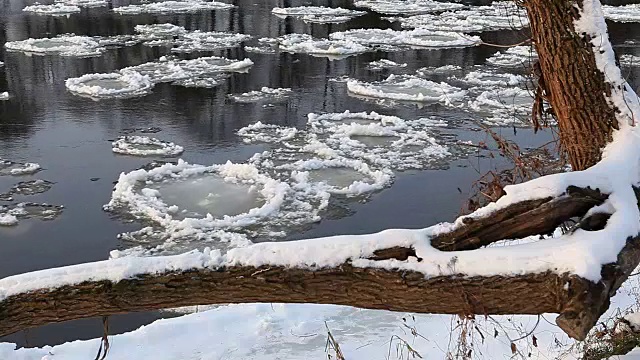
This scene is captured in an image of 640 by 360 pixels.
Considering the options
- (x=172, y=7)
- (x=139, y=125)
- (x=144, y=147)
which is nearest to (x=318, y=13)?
(x=172, y=7)

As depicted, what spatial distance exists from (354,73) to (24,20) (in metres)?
10.1

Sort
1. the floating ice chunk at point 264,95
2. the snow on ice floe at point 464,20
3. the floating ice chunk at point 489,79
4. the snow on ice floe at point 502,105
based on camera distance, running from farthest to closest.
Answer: the snow on ice floe at point 464,20
the floating ice chunk at point 489,79
the floating ice chunk at point 264,95
the snow on ice floe at point 502,105

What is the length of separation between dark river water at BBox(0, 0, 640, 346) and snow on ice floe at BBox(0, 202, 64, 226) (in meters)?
0.11

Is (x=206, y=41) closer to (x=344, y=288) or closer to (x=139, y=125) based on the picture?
(x=139, y=125)

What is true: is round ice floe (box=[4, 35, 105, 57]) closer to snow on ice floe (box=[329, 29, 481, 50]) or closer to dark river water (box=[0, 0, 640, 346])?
dark river water (box=[0, 0, 640, 346])

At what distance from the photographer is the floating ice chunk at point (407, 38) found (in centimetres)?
1786

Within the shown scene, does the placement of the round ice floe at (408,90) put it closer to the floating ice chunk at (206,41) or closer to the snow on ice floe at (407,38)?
the snow on ice floe at (407,38)

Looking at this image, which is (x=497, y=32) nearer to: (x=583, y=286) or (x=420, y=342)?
(x=420, y=342)

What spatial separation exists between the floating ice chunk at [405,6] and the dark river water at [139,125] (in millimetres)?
2502

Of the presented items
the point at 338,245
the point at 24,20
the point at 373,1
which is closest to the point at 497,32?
the point at 373,1

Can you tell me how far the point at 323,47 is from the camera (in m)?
17.3

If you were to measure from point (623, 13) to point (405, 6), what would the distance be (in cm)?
624

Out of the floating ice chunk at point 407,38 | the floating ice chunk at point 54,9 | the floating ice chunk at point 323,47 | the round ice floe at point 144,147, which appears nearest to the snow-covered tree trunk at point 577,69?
the round ice floe at point 144,147

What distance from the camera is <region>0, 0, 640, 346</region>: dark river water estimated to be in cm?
816
